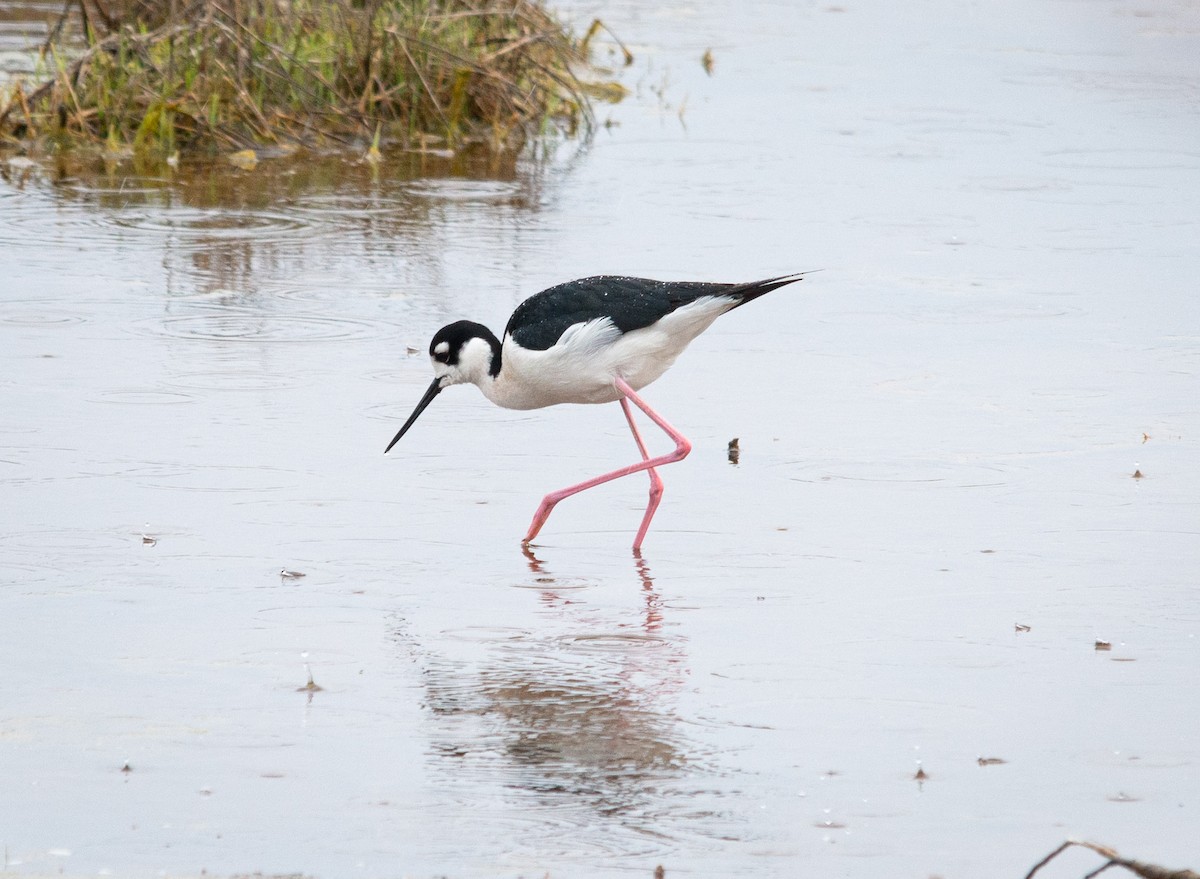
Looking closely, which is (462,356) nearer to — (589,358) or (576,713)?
(589,358)

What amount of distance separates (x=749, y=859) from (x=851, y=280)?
6.23 meters

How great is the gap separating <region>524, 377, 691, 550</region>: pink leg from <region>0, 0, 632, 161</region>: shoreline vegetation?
629 centimetres

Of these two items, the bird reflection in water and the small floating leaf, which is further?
the small floating leaf

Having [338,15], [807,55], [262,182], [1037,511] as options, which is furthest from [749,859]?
[807,55]

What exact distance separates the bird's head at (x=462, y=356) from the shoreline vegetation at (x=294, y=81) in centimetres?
602

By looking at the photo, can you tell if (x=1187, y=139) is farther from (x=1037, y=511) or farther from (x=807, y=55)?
(x=1037, y=511)

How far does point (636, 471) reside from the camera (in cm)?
661

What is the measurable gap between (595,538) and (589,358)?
719 mm

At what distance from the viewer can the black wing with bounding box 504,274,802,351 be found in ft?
22.1

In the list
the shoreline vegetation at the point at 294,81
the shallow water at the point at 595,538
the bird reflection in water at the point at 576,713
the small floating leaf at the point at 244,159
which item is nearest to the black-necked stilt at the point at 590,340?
the shallow water at the point at 595,538

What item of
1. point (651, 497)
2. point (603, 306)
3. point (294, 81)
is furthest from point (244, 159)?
point (651, 497)

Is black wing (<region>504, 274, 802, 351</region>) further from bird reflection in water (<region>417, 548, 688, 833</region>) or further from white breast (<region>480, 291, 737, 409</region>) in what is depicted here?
bird reflection in water (<region>417, 548, 688, 833</region>)

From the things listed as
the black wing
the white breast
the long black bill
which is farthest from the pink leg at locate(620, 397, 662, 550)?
the long black bill

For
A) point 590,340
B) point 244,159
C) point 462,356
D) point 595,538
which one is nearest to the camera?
point 595,538
